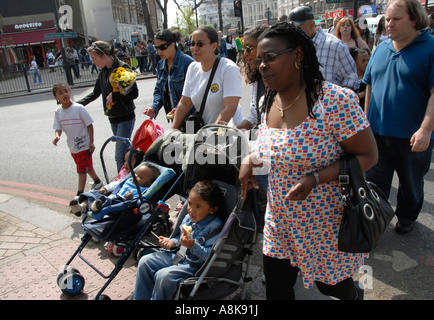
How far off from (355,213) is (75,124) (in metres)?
3.94

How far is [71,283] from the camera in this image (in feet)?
9.76

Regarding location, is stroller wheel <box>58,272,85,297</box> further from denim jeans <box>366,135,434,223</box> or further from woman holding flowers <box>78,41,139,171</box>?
denim jeans <box>366,135,434,223</box>

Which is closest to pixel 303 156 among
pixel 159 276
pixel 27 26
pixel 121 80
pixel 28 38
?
pixel 159 276

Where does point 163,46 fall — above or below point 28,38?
below

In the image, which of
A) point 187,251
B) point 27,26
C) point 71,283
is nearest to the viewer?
point 187,251

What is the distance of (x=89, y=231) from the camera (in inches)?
117

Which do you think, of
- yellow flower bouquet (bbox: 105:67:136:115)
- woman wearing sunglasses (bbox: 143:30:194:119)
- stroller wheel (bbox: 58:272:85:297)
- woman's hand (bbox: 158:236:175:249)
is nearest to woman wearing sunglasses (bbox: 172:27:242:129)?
woman wearing sunglasses (bbox: 143:30:194:119)

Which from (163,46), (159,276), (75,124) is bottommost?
(159,276)

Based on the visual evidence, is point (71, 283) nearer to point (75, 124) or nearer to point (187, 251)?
point (187, 251)

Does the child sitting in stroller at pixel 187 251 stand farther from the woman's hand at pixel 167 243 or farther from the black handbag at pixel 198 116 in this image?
the black handbag at pixel 198 116

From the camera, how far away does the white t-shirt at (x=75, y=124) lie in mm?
4727

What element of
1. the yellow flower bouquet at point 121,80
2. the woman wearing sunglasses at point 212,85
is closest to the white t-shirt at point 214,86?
the woman wearing sunglasses at point 212,85

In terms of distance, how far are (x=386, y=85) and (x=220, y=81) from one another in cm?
146

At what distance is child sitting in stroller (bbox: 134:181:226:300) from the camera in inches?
96.1
